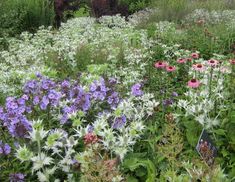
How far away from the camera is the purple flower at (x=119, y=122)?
3.07 meters

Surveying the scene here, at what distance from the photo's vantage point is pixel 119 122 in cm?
308

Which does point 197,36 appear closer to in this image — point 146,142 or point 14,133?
point 146,142

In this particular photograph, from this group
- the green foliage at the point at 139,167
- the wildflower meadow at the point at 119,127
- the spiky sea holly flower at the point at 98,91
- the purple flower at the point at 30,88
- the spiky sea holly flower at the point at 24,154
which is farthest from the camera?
Answer: the purple flower at the point at 30,88

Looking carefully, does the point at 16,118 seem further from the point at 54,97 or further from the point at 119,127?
the point at 119,127

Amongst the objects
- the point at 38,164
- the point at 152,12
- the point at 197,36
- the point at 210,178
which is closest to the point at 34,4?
the point at 152,12

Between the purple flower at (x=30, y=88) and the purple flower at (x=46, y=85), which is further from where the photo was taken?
the purple flower at (x=30, y=88)

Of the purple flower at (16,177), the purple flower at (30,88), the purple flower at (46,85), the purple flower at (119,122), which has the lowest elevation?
the purple flower at (16,177)

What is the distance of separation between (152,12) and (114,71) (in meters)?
5.29

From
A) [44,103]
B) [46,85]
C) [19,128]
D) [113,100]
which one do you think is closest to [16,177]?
[19,128]

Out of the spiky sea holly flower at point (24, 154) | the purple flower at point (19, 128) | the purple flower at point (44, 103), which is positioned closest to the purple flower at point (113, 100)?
the purple flower at point (44, 103)

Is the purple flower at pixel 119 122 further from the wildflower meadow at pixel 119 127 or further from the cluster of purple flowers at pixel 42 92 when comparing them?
the cluster of purple flowers at pixel 42 92

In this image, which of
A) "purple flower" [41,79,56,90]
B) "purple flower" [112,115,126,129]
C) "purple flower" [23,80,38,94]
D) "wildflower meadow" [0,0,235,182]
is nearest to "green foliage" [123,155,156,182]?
"wildflower meadow" [0,0,235,182]

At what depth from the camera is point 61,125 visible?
3146 millimetres

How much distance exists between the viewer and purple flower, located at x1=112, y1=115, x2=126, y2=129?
3067mm
